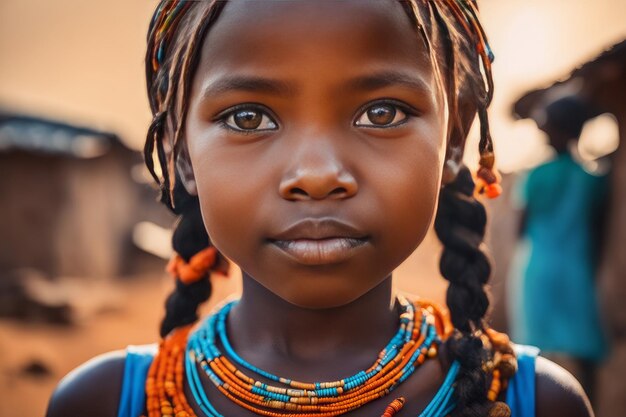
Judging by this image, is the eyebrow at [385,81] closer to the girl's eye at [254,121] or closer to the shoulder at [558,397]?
the girl's eye at [254,121]

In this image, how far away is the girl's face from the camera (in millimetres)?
1235

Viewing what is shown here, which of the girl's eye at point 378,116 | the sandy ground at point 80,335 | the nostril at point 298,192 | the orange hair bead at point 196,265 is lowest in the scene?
the nostril at point 298,192

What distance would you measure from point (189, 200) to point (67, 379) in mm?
549

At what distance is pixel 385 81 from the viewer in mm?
1287

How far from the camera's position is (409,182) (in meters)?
1.28

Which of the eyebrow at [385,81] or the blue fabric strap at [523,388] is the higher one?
the eyebrow at [385,81]

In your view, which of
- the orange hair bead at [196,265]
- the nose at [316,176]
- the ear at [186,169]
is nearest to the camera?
the nose at [316,176]

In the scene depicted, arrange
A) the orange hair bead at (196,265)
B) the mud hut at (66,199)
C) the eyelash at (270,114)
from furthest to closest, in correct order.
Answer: the mud hut at (66,199)
the orange hair bead at (196,265)
the eyelash at (270,114)

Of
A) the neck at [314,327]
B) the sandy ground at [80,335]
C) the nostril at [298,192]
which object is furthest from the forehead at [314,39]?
the sandy ground at [80,335]

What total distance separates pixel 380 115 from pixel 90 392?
0.96 metres

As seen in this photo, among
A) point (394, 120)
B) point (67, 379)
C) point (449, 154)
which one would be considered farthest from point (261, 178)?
point (67, 379)

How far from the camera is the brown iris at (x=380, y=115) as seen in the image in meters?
1.31

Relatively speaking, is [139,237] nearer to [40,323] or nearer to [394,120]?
[40,323]

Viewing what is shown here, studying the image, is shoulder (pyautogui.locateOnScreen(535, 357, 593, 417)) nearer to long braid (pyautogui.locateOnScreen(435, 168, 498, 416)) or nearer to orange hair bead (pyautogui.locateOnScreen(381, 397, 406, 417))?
long braid (pyautogui.locateOnScreen(435, 168, 498, 416))
